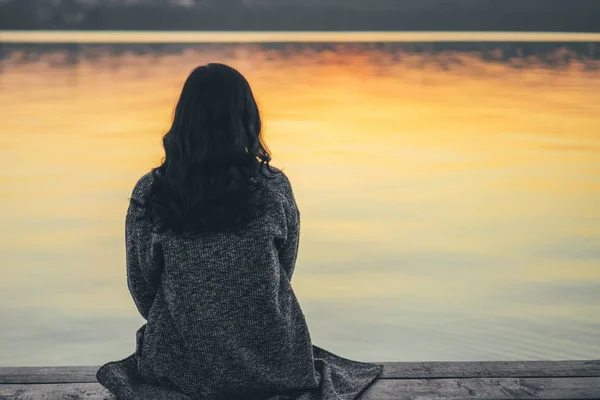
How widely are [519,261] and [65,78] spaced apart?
1347cm

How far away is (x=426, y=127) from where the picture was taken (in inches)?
430

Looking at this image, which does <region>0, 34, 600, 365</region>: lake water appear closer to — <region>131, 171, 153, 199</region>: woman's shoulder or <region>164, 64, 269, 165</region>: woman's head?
<region>131, 171, 153, 199</region>: woman's shoulder

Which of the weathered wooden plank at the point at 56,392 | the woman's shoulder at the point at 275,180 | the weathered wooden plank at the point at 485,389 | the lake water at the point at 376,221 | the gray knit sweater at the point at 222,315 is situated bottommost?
the lake water at the point at 376,221

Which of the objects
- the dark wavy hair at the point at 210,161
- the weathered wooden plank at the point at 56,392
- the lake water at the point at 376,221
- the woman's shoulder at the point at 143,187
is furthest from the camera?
the lake water at the point at 376,221

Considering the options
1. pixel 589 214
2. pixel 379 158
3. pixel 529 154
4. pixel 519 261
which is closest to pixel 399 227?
pixel 519 261

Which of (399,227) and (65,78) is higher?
(65,78)

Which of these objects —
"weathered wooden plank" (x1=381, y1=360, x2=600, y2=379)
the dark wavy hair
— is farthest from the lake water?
the dark wavy hair

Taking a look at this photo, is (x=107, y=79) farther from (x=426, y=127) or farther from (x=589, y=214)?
(x=589, y=214)

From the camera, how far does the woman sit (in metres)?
2.09

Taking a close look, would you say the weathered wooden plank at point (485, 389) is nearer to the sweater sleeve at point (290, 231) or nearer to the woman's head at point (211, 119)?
the sweater sleeve at point (290, 231)

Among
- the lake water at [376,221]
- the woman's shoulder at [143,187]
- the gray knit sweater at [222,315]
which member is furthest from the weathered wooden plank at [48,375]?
the lake water at [376,221]

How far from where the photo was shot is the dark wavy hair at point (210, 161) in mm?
2080

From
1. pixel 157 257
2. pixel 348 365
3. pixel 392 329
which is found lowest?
pixel 392 329

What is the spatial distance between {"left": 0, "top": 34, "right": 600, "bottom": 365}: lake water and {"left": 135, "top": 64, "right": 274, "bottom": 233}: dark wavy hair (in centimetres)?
211
